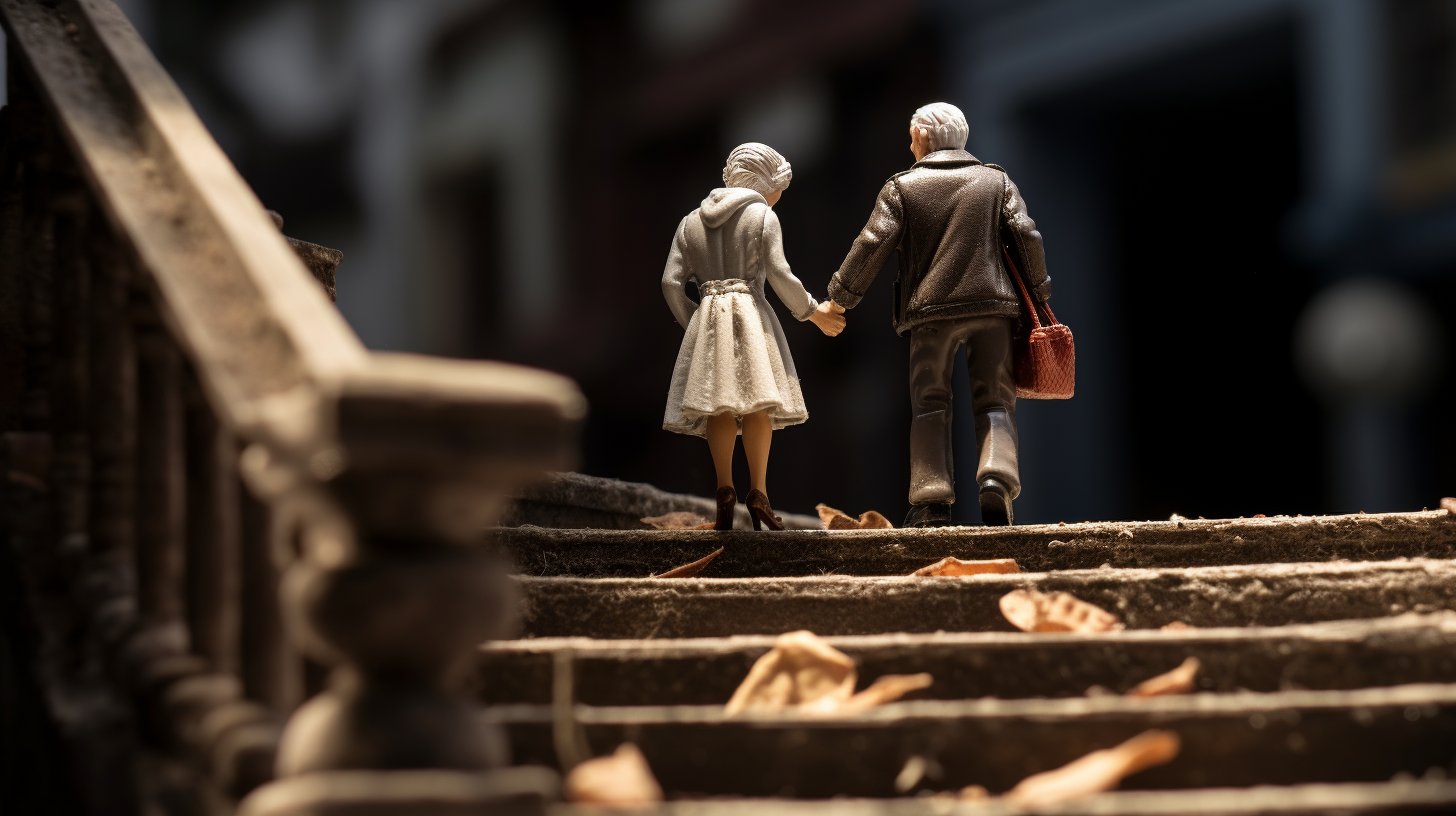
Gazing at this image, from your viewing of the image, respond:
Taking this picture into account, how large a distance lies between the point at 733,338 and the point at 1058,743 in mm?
2369

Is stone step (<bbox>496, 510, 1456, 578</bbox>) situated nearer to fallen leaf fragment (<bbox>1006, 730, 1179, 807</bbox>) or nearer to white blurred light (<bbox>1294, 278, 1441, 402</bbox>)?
fallen leaf fragment (<bbox>1006, 730, 1179, 807</bbox>)

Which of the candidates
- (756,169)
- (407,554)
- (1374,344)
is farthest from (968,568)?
(1374,344)

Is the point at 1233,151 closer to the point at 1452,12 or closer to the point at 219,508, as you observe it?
the point at 1452,12

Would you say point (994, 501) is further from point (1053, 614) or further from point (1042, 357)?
point (1053, 614)

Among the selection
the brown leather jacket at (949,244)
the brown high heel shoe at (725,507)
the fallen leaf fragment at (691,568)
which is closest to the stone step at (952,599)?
the fallen leaf fragment at (691,568)

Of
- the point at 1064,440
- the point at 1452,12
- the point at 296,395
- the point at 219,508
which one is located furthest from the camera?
the point at 1064,440

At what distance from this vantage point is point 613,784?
1.75 meters

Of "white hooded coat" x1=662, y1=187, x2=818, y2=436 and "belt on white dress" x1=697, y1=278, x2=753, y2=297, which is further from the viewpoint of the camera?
"belt on white dress" x1=697, y1=278, x2=753, y2=297

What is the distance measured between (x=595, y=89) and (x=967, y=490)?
3.94 m

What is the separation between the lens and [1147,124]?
9562 millimetres

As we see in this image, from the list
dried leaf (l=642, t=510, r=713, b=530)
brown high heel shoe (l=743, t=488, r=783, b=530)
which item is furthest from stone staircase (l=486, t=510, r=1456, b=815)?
dried leaf (l=642, t=510, r=713, b=530)

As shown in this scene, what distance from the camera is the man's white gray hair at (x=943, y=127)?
4645 mm

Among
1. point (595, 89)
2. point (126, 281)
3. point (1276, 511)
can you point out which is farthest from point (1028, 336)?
point (595, 89)

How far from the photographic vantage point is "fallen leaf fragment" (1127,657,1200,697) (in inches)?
84.0
